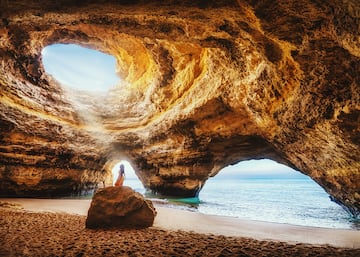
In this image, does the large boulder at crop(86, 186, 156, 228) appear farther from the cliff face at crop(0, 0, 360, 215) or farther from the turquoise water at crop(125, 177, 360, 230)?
the turquoise water at crop(125, 177, 360, 230)

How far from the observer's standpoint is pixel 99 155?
16.8 metres

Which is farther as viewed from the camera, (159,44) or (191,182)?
(191,182)

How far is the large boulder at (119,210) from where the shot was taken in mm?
5050

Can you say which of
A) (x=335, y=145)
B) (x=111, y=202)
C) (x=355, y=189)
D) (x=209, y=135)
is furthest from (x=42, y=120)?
(x=355, y=189)

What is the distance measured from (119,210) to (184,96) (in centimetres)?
915

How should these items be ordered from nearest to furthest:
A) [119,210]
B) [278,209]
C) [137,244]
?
[137,244] → [119,210] → [278,209]

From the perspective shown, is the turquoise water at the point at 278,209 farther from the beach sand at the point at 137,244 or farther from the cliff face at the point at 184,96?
the beach sand at the point at 137,244

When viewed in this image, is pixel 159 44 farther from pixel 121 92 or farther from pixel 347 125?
pixel 347 125

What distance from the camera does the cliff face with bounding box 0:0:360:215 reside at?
495cm

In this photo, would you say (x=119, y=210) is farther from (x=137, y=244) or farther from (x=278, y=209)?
(x=278, y=209)

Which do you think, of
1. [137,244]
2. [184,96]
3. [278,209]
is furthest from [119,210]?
[278,209]

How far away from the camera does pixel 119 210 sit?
5.16m

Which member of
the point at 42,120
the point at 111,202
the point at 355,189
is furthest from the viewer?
the point at 42,120

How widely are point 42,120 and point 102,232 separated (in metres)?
11.5
